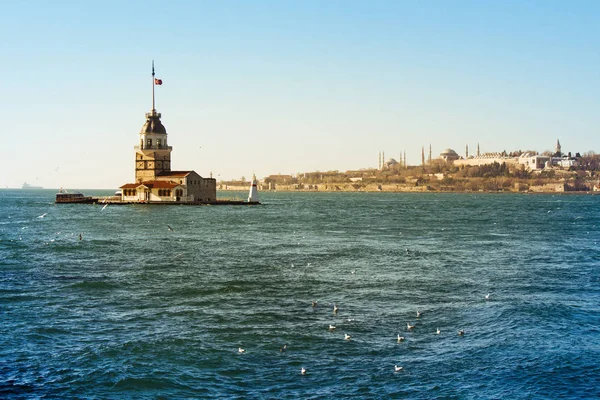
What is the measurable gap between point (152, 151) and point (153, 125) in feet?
19.3

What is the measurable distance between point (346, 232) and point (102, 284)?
4091 cm

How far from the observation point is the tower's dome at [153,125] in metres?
133

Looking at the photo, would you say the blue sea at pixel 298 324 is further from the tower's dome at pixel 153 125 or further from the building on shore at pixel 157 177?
the tower's dome at pixel 153 125

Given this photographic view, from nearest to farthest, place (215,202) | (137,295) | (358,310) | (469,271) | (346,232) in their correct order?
(358,310) < (137,295) < (469,271) < (346,232) < (215,202)

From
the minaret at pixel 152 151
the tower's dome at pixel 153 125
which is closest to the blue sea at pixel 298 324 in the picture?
the minaret at pixel 152 151

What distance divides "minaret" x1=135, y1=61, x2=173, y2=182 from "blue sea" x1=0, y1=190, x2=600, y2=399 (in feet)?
261

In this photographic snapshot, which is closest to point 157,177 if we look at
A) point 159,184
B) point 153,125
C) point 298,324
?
point 159,184

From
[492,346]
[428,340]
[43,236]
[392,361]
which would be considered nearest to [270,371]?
[392,361]

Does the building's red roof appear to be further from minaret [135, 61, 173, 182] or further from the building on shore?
minaret [135, 61, 173, 182]

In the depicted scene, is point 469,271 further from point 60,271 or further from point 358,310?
point 60,271

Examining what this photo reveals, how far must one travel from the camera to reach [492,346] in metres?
23.8

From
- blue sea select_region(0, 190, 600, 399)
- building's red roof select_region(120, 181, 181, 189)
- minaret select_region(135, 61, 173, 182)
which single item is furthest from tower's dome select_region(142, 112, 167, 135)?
blue sea select_region(0, 190, 600, 399)

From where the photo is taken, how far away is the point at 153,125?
13362 cm

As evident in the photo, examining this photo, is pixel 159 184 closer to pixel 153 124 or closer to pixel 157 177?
pixel 157 177
